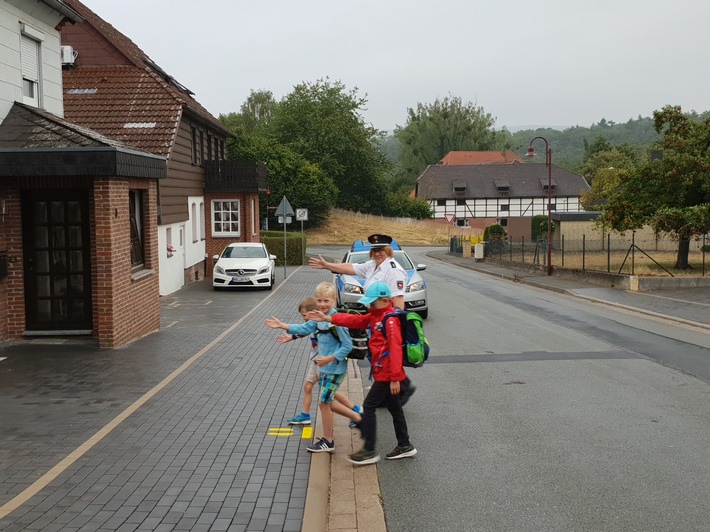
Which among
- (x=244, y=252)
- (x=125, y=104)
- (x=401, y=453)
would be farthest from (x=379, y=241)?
(x=125, y=104)

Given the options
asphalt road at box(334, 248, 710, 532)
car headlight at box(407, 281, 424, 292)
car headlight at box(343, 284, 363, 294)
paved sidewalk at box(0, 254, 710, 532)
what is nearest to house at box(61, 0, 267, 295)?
car headlight at box(343, 284, 363, 294)

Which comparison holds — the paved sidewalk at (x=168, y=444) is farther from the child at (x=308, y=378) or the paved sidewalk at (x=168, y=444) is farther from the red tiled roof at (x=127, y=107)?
the red tiled roof at (x=127, y=107)

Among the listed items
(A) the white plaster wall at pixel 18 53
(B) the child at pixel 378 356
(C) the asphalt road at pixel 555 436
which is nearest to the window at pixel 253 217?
(A) the white plaster wall at pixel 18 53

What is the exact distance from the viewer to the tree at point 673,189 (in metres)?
26.9

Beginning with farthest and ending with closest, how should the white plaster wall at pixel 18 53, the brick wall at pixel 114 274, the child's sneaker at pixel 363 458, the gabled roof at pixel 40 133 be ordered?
1. the white plaster wall at pixel 18 53
2. the brick wall at pixel 114 274
3. the gabled roof at pixel 40 133
4. the child's sneaker at pixel 363 458

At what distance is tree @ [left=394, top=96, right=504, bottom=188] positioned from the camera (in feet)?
354

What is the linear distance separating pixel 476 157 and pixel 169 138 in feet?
261

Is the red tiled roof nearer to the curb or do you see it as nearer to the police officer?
the police officer

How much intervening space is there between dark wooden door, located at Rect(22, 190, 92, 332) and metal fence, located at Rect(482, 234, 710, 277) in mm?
19265

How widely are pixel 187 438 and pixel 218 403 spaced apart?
150cm

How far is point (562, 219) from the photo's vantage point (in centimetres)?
4706

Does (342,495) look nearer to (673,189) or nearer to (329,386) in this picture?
(329,386)

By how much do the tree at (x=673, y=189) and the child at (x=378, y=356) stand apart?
2252cm

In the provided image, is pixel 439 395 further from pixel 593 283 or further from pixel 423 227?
pixel 423 227
